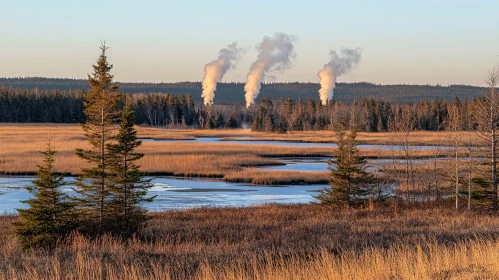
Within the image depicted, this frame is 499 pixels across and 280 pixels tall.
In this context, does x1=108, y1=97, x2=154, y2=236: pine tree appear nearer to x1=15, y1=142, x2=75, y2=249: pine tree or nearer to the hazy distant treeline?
x1=15, y1=142, x2=75, y2=249: pine tree

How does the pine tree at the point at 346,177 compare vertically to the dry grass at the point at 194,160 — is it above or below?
above

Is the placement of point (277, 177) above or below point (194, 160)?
below

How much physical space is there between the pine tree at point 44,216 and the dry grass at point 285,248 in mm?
467

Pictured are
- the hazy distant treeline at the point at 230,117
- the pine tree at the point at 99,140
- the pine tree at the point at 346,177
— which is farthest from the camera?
the hazy distant treeline at the point at 230,117

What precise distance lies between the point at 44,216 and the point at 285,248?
22.9 ft

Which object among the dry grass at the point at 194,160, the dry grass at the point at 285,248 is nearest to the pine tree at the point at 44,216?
the dry grass at the point at 285,248

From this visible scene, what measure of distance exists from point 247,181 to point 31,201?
28294 mm

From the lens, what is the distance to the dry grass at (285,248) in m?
9.66

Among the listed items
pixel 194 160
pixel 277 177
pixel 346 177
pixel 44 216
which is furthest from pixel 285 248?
pixel 194 160

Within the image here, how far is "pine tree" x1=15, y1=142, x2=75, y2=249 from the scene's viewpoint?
16203 mm

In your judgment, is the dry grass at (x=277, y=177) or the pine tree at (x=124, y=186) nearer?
the pine tree at (x=124, y=186)

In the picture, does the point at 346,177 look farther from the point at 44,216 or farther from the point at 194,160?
the point at 194,160

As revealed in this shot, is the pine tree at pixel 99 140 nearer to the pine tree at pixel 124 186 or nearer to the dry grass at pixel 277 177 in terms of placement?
the pine tree at pixel 124 186

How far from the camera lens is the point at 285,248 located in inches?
560
